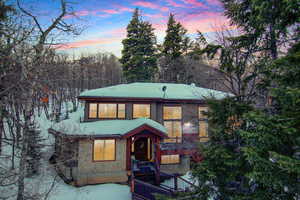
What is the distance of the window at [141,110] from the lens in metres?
15.7

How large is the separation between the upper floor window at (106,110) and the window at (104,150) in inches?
117

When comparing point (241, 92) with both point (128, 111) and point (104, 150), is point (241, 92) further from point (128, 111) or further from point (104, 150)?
point (128, 111)

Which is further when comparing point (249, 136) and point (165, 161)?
point (165, 161)

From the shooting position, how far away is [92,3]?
31.6 ft

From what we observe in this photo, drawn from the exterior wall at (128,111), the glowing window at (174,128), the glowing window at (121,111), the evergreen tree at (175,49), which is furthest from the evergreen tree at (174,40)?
the glowing window at (121,111)

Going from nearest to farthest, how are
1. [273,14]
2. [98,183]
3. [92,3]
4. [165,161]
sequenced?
[273,14]
[92,3]
[98,183]
[165,161]

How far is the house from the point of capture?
39.9ft

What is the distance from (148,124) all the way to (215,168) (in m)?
8.29

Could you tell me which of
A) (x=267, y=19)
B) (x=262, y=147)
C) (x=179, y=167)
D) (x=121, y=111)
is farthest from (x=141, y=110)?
Result: (x=262, y=147)

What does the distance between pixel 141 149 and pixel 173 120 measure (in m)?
4.12

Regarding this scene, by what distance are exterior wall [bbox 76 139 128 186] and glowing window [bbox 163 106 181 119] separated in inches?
224

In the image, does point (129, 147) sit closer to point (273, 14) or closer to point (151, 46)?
point (273, 14)

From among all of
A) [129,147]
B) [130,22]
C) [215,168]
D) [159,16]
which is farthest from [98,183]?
[130,22]

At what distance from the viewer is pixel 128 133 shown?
12.4 m
